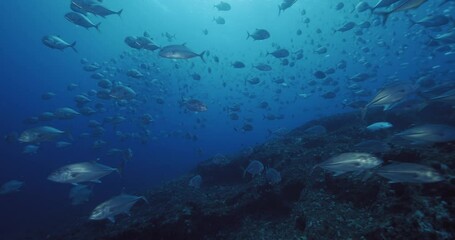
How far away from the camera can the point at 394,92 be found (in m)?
6.32

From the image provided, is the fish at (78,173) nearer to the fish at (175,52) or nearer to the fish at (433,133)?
the fish at (175,52)

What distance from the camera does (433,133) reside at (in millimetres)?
4941

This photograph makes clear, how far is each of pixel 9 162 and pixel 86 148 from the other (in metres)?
14.5

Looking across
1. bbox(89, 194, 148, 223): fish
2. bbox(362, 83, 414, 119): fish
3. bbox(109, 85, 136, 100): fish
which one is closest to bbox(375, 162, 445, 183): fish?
bbox(362, 83, 414, 119): fish

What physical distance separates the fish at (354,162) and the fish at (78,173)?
186 inches

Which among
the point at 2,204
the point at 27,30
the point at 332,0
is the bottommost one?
the point at 2,204

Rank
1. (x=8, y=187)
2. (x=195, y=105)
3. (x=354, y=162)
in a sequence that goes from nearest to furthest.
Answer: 1. (x=354, y=162)
2. (x=195, y=105)
3. (x=8, y=187)

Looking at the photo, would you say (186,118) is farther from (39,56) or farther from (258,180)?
(258,180)

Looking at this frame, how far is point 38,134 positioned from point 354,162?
29.2ft

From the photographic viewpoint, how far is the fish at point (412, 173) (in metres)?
3.88

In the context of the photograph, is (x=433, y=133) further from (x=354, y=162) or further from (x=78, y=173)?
(x=78, y=173)

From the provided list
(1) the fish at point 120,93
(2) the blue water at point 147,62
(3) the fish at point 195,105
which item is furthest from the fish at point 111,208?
(2) the blue water at point 147,62

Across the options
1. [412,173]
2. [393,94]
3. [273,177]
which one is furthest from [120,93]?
[412,173]

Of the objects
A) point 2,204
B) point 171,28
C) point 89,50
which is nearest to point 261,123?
point 171,28
